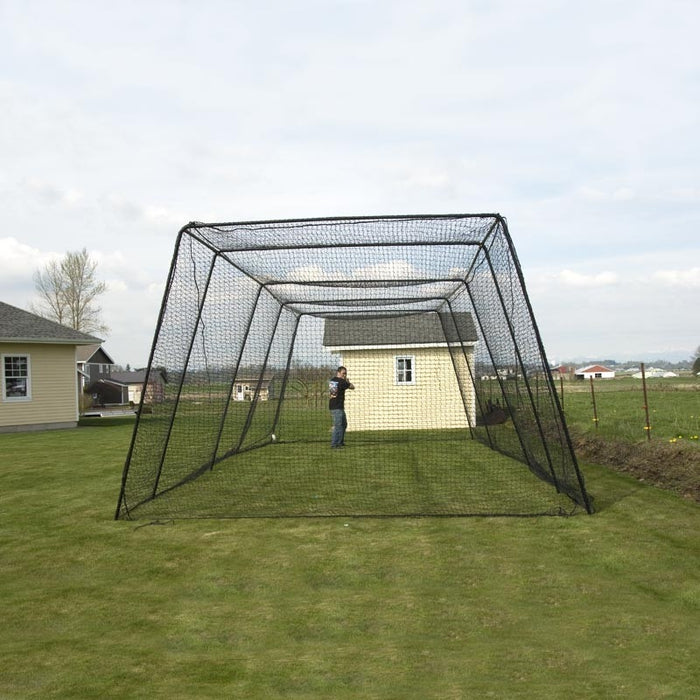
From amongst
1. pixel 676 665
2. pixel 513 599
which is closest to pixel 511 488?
pixel 513 599

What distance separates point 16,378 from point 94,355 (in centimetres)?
2887

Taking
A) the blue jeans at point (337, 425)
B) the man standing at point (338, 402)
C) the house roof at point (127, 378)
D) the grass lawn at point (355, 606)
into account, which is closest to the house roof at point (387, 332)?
the man standing at point (338, 402)

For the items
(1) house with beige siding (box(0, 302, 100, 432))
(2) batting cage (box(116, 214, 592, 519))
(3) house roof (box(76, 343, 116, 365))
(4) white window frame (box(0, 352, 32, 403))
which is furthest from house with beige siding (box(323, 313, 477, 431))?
(3) house roof (box(76, 343, 116, 365))

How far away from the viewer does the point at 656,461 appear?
8203 mm

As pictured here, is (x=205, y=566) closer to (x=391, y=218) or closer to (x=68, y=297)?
(x=391, y=218)

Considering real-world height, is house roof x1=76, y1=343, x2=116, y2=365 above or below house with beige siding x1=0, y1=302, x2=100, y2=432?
above

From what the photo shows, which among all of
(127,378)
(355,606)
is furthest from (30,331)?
(127,378)

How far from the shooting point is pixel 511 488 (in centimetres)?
786

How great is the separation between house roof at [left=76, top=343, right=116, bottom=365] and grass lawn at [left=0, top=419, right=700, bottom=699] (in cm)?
3959

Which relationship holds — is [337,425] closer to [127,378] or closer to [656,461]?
[656,461]

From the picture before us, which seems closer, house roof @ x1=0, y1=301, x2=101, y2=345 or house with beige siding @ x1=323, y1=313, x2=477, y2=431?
house with beige siding @ x1=323, y1=313, x2=477, y2=431

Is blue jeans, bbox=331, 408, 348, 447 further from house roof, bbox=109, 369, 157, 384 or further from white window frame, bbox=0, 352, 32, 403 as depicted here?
house roof, bbox=109, 369, 157, 384

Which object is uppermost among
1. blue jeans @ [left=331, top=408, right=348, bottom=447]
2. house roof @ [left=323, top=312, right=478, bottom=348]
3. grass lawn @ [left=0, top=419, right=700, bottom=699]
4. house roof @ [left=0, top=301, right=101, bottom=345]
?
house roof @ [left=0, top=301, right=101, bottom=345]

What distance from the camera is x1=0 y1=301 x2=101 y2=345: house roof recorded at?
17672 mm
